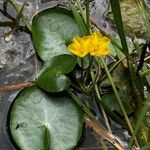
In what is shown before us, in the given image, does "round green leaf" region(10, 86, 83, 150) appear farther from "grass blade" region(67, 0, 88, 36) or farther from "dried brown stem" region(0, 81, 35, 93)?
"grass blade" region(67, 0, 88, 36)

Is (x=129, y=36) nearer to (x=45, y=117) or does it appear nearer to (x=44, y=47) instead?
(x=44, y=47)

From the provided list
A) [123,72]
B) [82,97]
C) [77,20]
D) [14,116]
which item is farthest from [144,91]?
[14,116]

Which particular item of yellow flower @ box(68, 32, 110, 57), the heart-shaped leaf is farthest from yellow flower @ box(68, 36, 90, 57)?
the heart-shaped leaf

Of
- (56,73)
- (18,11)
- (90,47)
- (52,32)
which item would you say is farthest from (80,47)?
(18,11)

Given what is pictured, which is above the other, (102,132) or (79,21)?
(79,21)

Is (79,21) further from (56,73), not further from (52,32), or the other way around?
(56,73)

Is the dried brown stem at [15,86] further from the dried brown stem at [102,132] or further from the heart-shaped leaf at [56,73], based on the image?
the dried brown stem at [102,132]

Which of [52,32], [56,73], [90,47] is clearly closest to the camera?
[90,47]
